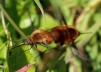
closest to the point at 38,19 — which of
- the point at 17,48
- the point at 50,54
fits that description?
the point at 50,54

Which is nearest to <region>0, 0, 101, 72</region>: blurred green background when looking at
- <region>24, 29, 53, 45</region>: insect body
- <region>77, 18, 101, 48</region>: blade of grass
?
<region>77, 18, 101, 48</region>: blade of grass

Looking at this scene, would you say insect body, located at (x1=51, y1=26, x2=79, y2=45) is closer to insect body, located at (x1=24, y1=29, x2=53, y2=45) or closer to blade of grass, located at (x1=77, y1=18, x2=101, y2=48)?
insect body, located at (x1=24, y1=29, x2=53, y2=45)

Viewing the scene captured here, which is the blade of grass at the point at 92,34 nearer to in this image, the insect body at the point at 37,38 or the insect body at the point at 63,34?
the insect body at the point at 63,34

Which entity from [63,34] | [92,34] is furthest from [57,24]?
[63,34]

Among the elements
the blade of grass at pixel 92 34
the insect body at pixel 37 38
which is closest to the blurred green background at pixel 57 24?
the blade of grass at pixel 92 34

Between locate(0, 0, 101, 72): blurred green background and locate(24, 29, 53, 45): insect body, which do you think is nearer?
locate(24, 29, 53, 45): insect body

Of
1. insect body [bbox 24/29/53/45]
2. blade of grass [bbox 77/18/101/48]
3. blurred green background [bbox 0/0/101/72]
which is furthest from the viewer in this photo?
blade of grass [bbox 77/18/101/48]

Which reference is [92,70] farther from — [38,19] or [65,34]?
[65,34]

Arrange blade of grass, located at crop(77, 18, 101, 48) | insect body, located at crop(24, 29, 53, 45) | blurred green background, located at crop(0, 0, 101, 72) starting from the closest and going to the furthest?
insect body, located at crop(24, 29, 53, 45), blurred green background, located at crop(0, 0, 101, 72), blade of grass, located at crop(77, 18, 101, 48)
